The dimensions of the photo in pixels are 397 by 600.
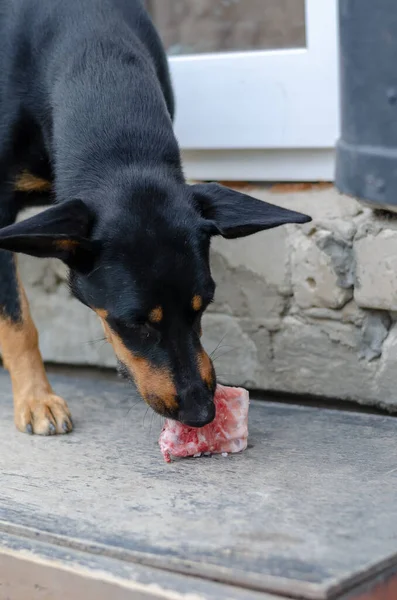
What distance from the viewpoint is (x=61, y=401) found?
2.81 meters

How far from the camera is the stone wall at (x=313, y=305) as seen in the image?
2.83 meters

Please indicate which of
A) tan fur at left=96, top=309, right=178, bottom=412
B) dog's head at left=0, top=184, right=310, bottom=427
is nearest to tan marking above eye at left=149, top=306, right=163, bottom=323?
dog's head at left=0, top=184, right=310, bottom=427

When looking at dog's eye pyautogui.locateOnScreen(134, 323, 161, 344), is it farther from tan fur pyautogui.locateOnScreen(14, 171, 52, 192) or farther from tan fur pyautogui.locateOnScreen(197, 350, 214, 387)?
tan fur pyautogui.locateOnScreen(14, 171, 52, 192)

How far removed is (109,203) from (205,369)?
47cm

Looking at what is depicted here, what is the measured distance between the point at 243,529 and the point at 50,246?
803 mm

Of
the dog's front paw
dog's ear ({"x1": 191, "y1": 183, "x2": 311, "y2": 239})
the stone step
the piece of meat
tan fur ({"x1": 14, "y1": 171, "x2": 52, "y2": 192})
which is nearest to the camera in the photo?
the stone step

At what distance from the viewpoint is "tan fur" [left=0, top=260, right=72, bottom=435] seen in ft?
8.95

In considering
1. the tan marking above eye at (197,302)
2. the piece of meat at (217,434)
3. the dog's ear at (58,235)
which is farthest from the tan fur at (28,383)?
the tan marking above eye at (197,302)

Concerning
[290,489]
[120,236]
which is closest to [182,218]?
[120,236]

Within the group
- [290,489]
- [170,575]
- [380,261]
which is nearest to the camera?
[170,575]

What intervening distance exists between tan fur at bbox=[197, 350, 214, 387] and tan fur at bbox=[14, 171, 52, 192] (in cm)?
89

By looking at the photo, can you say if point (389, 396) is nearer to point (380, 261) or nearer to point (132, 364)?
point (380, 261)

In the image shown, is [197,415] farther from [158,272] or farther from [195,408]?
[158,272]

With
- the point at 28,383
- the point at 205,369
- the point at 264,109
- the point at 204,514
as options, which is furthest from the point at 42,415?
the point at 264,109
